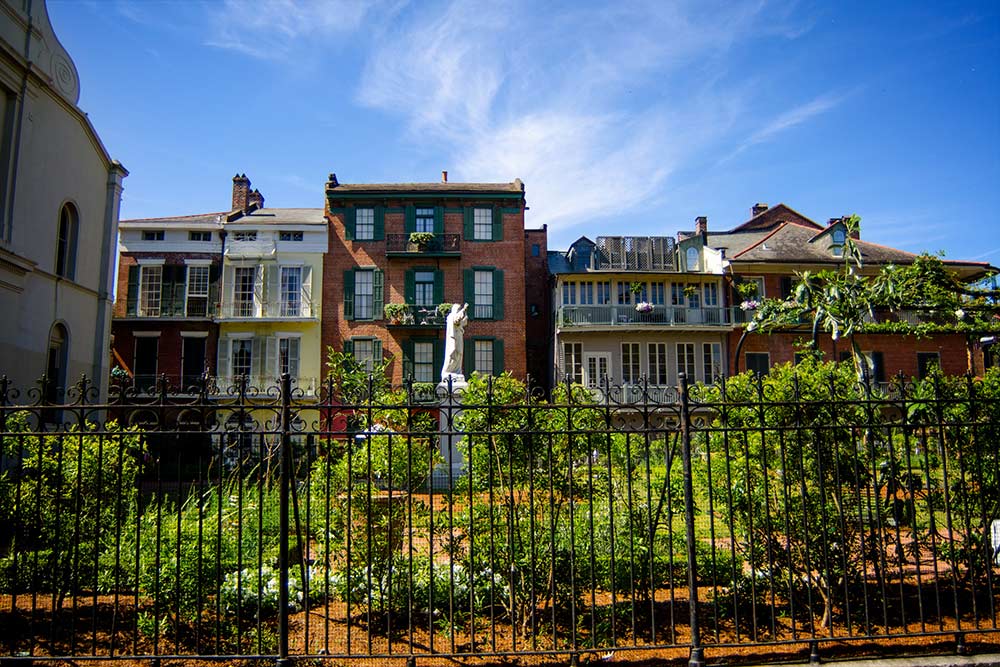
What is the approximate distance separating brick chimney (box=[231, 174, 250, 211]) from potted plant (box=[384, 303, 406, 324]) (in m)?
10.7

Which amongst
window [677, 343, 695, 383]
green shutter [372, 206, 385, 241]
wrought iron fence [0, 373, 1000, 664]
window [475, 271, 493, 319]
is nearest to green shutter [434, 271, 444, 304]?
window [475, 271, 493, 319]

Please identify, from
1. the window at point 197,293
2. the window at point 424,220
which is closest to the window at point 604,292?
the window at point 424,220

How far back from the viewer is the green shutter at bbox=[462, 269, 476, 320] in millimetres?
29422

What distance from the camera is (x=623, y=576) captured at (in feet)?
21.4

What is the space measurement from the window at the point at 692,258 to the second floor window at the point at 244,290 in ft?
68.0

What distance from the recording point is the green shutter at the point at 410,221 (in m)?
29.7

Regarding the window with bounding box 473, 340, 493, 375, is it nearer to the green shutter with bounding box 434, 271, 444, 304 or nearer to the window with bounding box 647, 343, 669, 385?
the green shutter with bounding box 434, 271, 444, 304

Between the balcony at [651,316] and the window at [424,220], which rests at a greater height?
the window at [424,220]

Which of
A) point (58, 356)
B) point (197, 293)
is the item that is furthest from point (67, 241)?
point (197, 293)

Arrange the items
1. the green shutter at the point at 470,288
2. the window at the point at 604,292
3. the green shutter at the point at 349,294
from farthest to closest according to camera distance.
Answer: the window at the point at 604,292 → the green shutter at the point at 470,288 → the green shutter at the point at 349,294

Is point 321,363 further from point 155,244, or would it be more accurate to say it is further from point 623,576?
point 623,576

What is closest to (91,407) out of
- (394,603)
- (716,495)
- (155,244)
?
(394,603)

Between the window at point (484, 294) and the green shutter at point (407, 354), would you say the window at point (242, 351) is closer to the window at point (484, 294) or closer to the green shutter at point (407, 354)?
the green shutter at point (407, 354)

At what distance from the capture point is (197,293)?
28.8 meters
